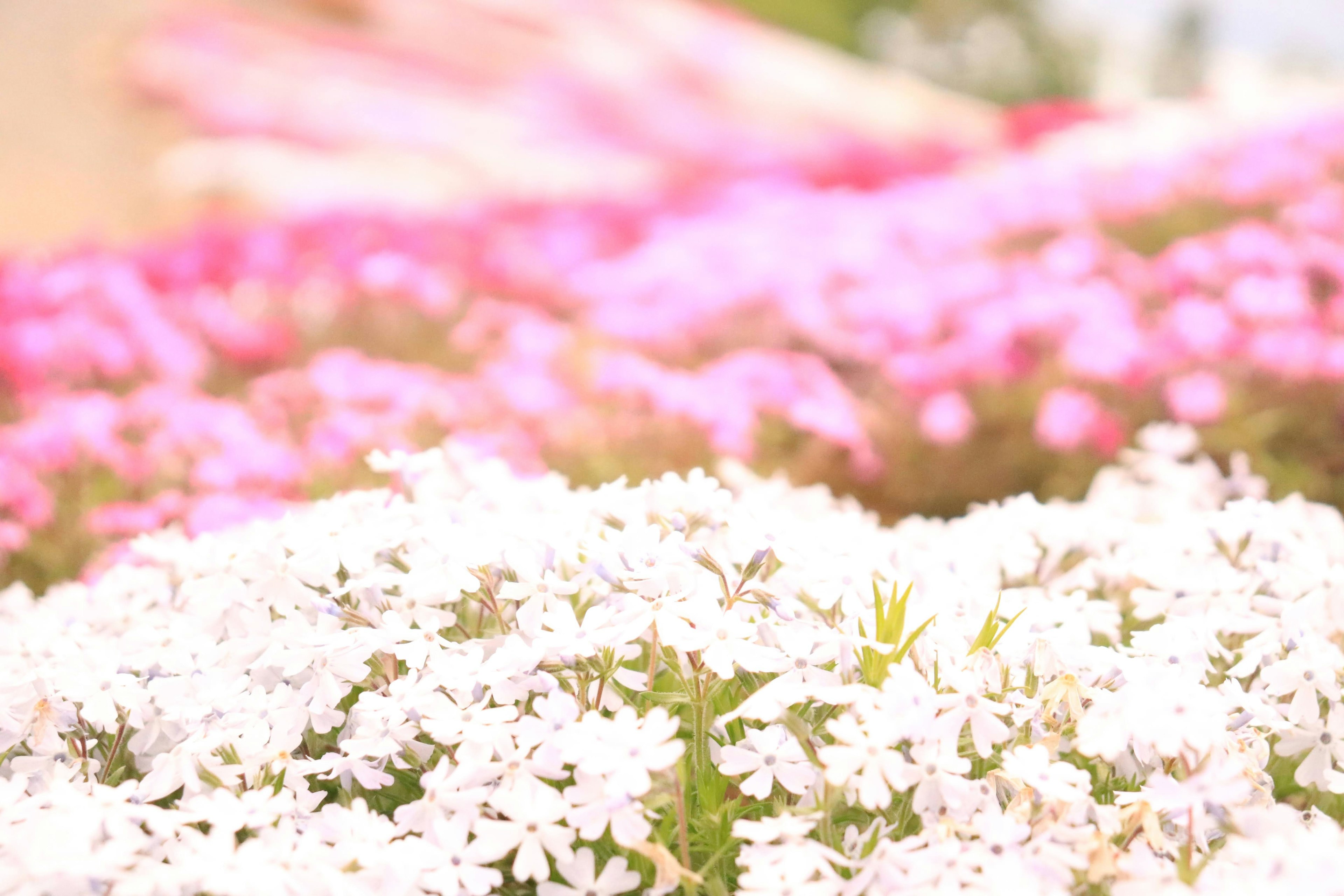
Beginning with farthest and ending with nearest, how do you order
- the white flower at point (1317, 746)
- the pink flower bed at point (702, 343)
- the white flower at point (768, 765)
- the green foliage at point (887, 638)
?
1. the pink flower bed at point (702, 343)
2. the white flower at point (1317, 746)
3. the green foliage at point (887, 638)
4. the white flower at point (768, 765)

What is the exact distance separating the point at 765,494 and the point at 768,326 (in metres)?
2.90

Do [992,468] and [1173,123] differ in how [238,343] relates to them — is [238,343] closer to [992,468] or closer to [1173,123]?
[992,468]

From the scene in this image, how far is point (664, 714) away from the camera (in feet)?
4.55

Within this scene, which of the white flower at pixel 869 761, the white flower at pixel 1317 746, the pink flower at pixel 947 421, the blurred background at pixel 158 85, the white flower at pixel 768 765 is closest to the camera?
Result: the white flower at pixel 869 761

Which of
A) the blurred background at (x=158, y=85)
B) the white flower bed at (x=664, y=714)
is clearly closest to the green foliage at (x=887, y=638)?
the white flower bed at (x=664, y=714)

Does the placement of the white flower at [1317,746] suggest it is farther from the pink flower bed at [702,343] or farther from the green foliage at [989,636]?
the pink flower bed at [702,343]

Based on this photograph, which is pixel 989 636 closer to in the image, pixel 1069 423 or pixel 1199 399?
pixel 1069 423

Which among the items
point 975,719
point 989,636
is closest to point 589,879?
point 975,719

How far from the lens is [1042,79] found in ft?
53.6

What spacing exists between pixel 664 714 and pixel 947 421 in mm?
3061

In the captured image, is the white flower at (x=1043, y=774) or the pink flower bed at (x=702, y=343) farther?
the pink flower bed at (x=702, y=343)

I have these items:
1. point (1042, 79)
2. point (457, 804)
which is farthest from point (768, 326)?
point (1042, 79)

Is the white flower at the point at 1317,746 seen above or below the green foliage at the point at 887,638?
below

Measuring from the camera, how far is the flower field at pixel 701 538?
4.58 ft
